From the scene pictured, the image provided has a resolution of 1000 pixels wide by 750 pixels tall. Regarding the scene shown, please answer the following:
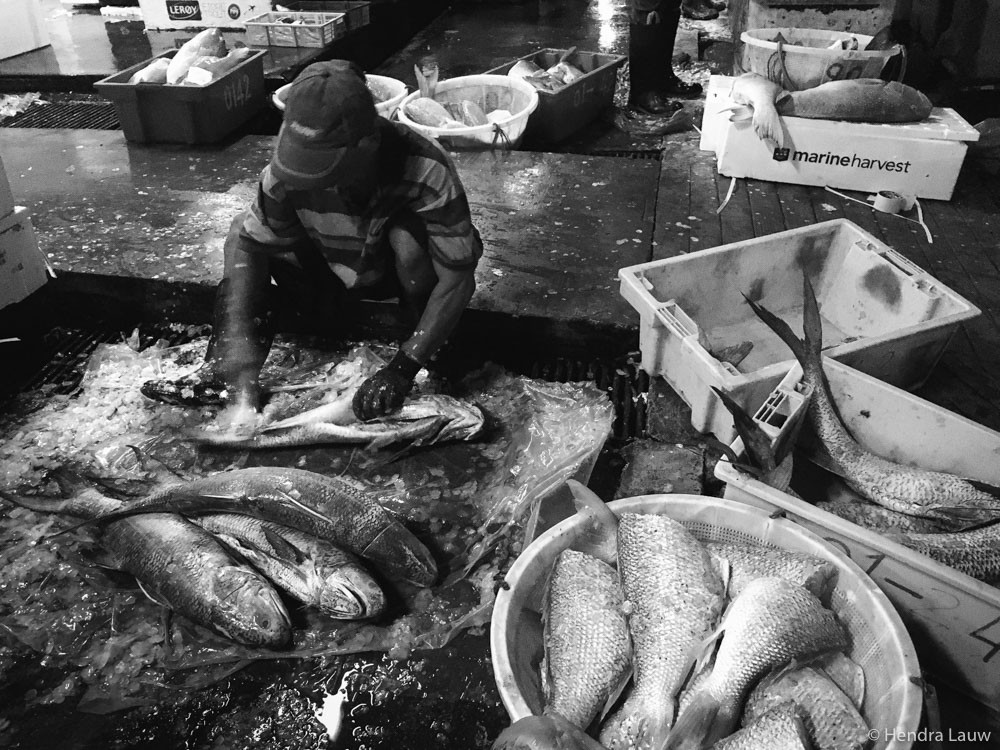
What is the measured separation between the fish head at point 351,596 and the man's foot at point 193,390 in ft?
4.55

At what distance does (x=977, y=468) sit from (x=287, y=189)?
3.02 meters

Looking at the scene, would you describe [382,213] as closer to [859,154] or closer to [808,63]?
[859,154]

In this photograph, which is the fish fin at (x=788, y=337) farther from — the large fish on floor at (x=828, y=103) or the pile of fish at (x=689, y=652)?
the large fish on floor at (x=828, y=103)

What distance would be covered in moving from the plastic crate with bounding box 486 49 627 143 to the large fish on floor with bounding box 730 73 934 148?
162 centimetres

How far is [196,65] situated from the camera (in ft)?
19.0

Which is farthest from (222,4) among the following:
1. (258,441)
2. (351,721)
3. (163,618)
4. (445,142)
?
(351,721)

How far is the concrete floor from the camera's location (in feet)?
12.1

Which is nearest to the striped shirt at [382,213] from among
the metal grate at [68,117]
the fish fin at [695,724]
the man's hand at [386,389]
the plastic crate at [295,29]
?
the man's hand at [386,389]

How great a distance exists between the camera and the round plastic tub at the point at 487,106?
17.4 ft

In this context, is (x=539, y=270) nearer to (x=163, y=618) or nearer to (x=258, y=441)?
(x=258, y=441)

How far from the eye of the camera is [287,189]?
3.07m

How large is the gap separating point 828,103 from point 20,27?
8.27 metres

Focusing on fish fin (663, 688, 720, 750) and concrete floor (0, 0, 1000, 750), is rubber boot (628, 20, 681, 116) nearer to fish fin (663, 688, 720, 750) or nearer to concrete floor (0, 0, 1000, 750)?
concrete floor (0, 0, 1000, 750)

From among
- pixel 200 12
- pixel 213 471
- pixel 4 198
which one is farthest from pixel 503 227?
pixel 200 12
